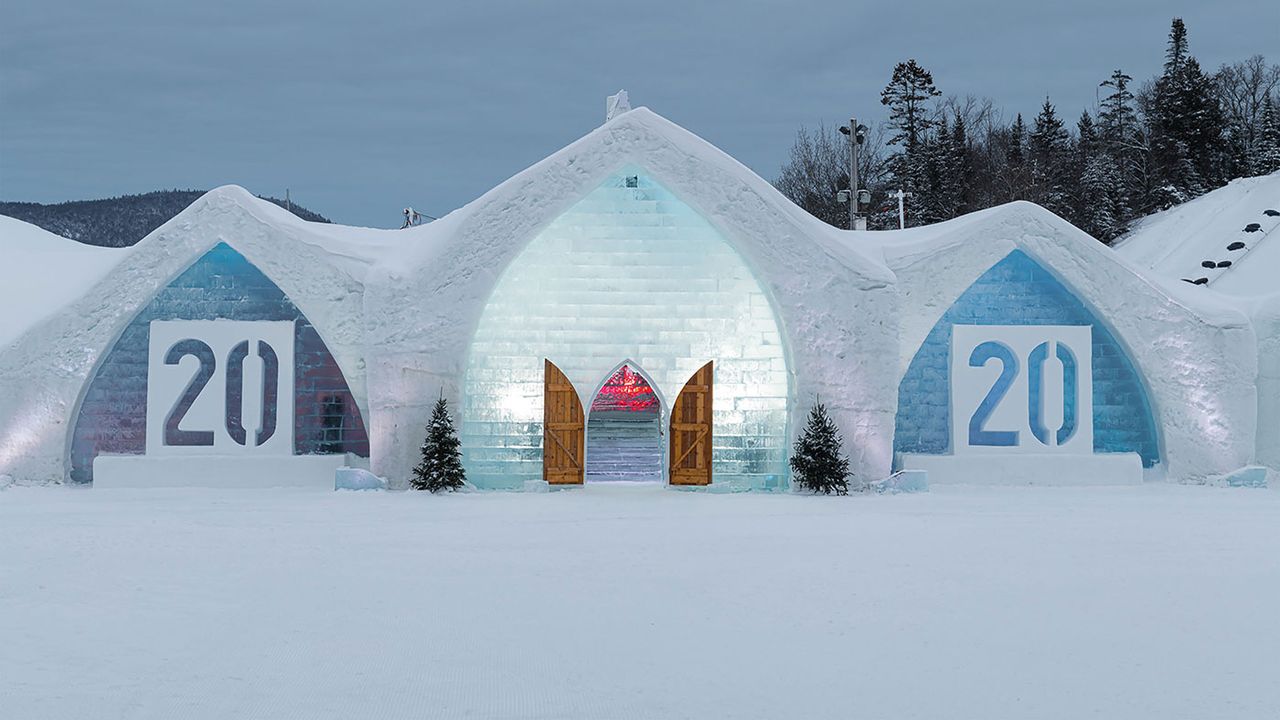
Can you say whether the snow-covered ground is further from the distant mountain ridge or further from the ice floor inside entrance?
the distant mountain ridge

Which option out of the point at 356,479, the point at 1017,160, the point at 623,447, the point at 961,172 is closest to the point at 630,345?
the point at 356,479

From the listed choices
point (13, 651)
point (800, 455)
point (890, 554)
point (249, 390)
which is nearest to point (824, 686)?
point (890, 554)

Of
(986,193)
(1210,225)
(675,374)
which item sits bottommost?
(675,374)

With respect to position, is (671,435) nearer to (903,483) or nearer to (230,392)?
(903,483)

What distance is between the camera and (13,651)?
208 inches

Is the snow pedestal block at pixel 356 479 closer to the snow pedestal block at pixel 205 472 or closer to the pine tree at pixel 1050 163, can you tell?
the snow pedestal block at pixel 205 472

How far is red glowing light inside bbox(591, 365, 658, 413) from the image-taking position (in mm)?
19797

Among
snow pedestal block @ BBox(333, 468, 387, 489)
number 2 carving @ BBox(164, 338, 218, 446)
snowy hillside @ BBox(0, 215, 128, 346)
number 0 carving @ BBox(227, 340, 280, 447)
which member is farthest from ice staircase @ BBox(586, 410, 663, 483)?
snowy hillside @ BBox(0, 215, 128, 346)

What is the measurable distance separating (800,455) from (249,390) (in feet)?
23.1

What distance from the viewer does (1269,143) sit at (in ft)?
118

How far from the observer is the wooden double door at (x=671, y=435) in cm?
1318

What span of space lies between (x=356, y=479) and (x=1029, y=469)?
8.52 meters

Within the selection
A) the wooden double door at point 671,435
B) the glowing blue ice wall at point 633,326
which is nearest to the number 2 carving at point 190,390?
the glowing blue ice wall at point 633,326

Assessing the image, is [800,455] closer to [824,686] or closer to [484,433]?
[484,433]
